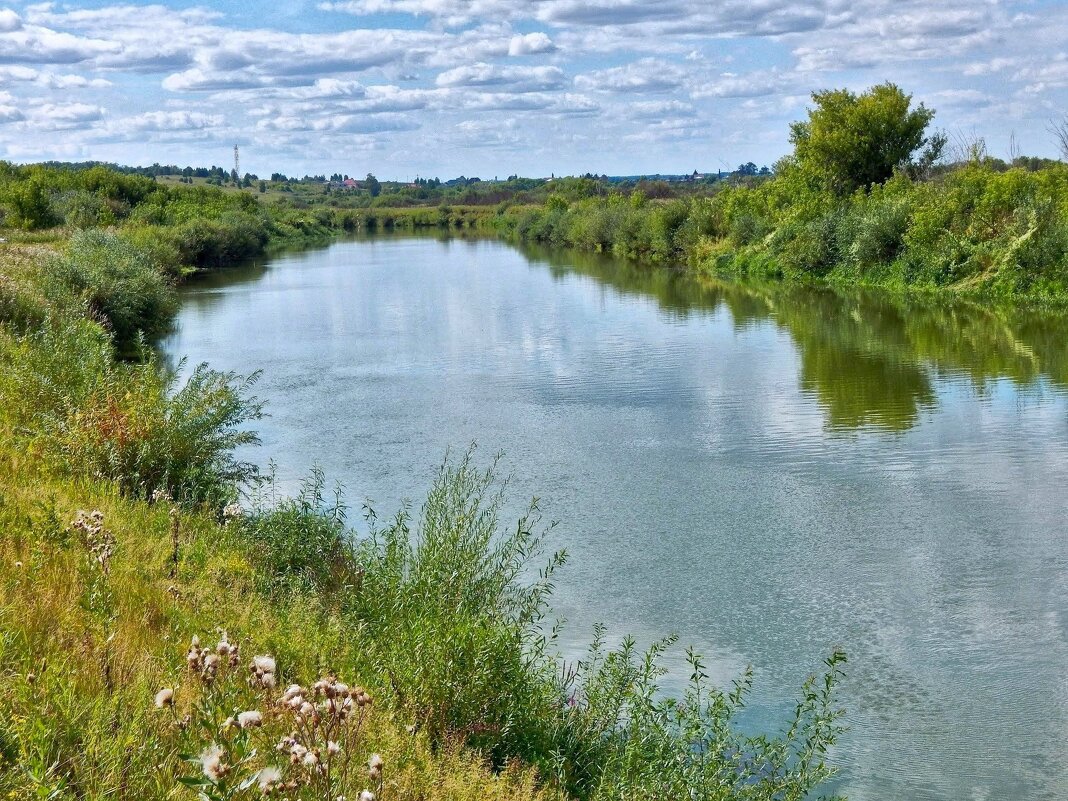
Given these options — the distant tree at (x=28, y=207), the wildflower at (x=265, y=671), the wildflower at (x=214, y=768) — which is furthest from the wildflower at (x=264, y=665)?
the distant tree at (x=28, y=207)

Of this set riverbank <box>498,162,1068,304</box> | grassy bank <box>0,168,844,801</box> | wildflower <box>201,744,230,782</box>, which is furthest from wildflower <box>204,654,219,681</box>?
riverbank <box>498,162,1068,304</box>

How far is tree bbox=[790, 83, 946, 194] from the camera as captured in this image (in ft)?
140

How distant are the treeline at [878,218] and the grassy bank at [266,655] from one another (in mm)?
23288

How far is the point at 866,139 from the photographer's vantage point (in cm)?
4275

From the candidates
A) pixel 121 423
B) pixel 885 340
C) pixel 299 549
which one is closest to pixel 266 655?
pixel 299 549

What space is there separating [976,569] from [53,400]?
8.99m

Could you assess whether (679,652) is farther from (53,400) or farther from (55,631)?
(53,400)

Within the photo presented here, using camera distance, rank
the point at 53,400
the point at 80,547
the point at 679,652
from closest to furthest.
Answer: the point at 80,547 → the point at 679,652 → the point at 53,400

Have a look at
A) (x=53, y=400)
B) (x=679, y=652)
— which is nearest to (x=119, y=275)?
(x=53, y=400)

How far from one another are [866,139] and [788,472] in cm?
3266

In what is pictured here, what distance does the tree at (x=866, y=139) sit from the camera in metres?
42.7

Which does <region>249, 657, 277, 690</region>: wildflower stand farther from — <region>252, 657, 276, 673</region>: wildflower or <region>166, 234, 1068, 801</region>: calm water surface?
<region>166, 234, 1068, 801</region>: calm water surface

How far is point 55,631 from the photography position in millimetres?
5199

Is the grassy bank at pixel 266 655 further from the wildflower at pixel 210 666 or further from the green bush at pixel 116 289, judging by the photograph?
the green bush at pixel 116 289
